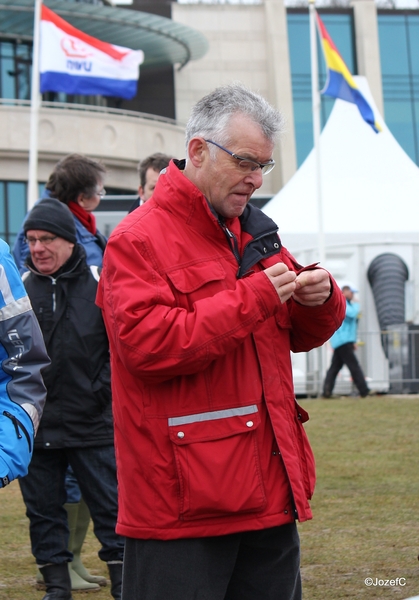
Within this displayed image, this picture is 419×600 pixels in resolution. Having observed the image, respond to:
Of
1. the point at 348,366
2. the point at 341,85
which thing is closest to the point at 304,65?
the point at 341,85

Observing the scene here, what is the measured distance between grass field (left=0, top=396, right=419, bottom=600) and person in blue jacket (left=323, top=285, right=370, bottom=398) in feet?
13.3

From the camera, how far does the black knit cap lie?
186 inches

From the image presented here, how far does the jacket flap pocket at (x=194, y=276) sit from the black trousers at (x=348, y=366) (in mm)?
12687

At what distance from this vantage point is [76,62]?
56.4 feet

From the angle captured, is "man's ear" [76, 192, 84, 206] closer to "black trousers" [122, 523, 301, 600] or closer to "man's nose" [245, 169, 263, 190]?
"man's nose" [245, 169, 263, 190]

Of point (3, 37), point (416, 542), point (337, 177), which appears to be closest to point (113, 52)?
point (337, 177)

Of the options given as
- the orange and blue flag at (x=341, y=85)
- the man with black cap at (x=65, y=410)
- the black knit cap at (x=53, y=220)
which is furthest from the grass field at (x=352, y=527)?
the orange and blue flag at (x=341, y=85)

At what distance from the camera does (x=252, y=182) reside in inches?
115

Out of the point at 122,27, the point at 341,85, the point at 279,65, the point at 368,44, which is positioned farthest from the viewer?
the point at 368,44

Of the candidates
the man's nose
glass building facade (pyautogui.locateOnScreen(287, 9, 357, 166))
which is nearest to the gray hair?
the man's nose

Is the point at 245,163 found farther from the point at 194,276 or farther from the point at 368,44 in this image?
the point at 368,44

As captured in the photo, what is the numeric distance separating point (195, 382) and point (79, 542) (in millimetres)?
2955

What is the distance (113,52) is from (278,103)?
18.6 meters

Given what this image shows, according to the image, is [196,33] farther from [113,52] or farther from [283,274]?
[283,274]
